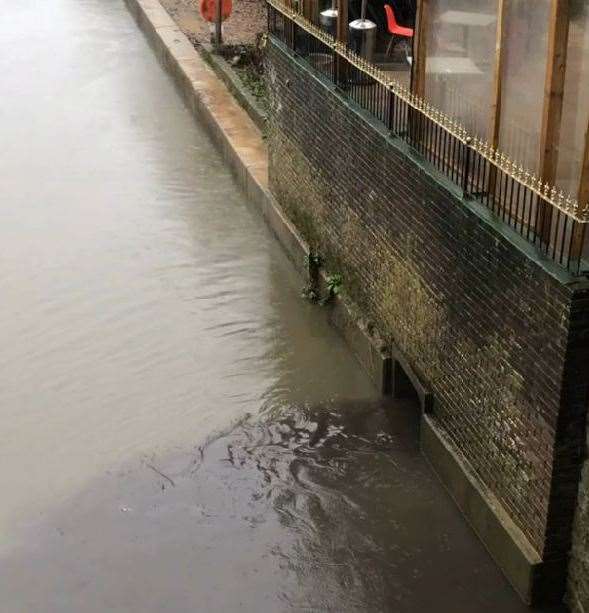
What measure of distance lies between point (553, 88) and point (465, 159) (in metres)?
0.88

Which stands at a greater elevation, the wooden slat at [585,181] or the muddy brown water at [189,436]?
the wooden slat at [585,181]

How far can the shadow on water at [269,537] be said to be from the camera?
19.3ft

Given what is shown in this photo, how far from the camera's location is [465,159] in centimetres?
608

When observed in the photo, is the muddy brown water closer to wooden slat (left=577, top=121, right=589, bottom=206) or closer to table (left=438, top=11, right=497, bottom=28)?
wooden slat (left=577, top=121, right=589, bottom=206)

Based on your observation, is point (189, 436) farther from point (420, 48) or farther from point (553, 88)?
point (553, 88)

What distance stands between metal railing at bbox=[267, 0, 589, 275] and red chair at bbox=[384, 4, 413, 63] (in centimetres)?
22

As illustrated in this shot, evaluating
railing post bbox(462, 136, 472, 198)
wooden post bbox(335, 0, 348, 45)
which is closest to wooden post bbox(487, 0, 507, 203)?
railing post bbox(462, 136, 472, 198)

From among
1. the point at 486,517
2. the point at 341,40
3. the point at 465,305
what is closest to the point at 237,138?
the point at 341,40

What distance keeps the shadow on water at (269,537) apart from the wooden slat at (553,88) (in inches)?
89.3

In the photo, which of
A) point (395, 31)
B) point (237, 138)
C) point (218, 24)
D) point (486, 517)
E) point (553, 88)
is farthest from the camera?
point (218, 24)

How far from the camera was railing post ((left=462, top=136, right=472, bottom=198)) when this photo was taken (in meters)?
5.98

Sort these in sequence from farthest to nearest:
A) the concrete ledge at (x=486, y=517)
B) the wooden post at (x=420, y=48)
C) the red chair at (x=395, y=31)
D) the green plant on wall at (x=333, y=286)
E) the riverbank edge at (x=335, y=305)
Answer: the green plant on wall at (x=333, y=286) → the red chair at (x=395, y=31) → the wooden post at (x=420, y=48) → the riverbank edge at (x=335, y=305) → the concrete ledge at (x=486, y=517)

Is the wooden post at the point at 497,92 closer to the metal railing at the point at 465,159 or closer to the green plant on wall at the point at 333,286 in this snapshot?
the metal railing at the point at 465,159

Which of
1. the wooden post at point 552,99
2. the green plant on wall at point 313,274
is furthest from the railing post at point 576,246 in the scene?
the green plant on wall at point 313,274
